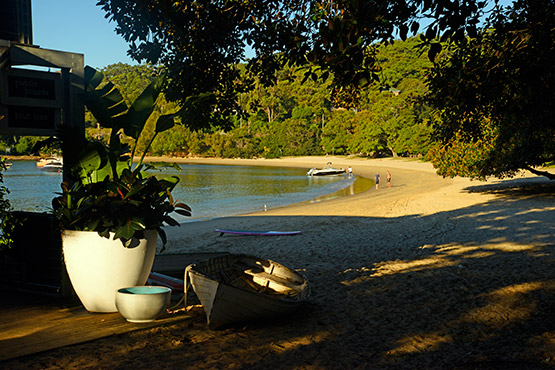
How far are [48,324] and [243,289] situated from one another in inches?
77.0

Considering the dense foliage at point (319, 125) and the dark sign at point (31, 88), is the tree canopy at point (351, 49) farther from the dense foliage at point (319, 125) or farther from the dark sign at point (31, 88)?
the dense foliage at point (319, 125)

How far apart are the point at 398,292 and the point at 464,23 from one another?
3766 mm

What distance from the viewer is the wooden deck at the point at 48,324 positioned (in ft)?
15.1

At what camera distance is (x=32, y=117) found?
5.80m

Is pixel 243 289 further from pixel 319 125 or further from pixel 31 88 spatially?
pixel 319 125

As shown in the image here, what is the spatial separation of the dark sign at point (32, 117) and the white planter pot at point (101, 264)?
4.58 ft

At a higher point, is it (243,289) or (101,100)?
(101,100)

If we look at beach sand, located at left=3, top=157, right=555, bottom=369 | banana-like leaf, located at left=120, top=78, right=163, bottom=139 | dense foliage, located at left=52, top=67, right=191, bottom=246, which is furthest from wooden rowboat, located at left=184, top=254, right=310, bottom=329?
banana-like leaf, located at left=120, top=78, right=163, bottom=139

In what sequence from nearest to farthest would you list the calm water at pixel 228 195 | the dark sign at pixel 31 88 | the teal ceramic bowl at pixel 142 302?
1. the teal ceramic bowl at pixel 142 302
2. the dark sign at pixel 31 88
3. the calm water at pixel 228 195

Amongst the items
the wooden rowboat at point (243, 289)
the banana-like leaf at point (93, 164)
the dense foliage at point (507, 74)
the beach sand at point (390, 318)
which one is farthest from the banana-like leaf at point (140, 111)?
the dense foliage at point (507, 74)

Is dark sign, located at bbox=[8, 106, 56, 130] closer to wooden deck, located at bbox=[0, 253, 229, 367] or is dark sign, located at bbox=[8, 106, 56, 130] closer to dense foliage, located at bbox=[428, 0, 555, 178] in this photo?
wooden deck, located at bbox=[0, 253, 229, 367]

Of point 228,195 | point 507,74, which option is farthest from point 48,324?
point 228,195

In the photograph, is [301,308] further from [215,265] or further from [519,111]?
[519,111]

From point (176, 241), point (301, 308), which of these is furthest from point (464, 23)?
point (176, 241)
